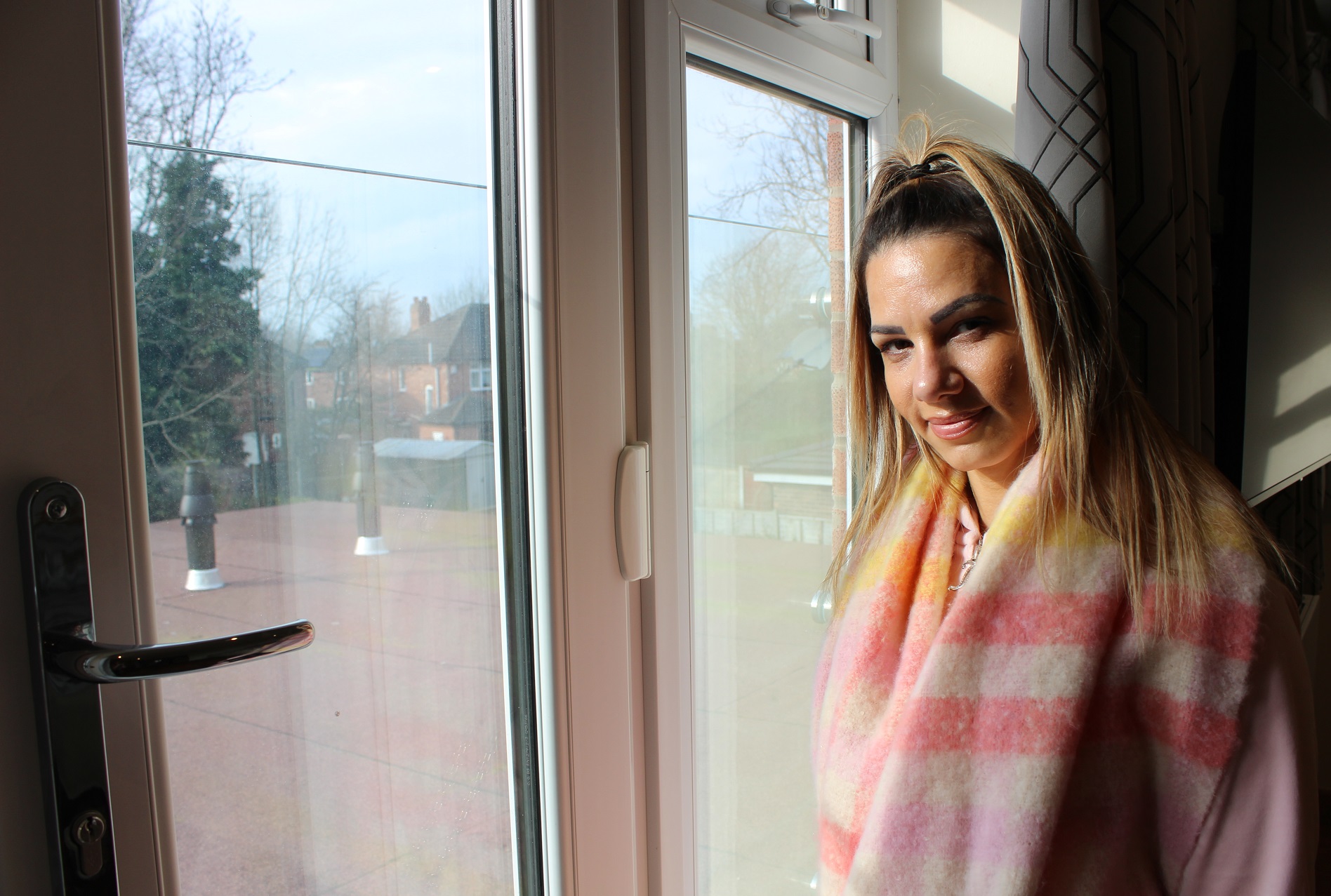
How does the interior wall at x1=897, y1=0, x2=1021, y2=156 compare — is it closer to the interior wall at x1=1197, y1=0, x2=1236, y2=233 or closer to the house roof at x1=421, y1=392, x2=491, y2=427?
the interior wall at x1=1197, y1=0, x2=1236, y2=233

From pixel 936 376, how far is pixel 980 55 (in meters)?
0.86

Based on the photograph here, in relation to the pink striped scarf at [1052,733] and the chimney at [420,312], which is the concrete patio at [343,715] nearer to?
the chimney at [420,312]

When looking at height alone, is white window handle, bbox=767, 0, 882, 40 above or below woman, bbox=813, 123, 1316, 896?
above

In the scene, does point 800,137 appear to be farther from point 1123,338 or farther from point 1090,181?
point 1123,338

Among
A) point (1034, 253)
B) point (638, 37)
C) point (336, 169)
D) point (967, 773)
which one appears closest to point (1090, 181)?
point (1034, 253)

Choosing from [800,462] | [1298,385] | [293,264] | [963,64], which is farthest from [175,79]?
[1298,385]

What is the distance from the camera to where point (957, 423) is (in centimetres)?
80

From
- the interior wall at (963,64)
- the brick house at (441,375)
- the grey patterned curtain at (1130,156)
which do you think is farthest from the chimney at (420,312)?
the interior wall at (963,64)

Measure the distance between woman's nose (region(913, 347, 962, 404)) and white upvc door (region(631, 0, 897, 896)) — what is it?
31 centimetres

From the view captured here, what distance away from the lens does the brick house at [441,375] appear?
0.78m

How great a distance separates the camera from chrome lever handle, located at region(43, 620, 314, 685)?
0.51 m

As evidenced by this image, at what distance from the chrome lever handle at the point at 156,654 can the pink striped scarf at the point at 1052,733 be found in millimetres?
528

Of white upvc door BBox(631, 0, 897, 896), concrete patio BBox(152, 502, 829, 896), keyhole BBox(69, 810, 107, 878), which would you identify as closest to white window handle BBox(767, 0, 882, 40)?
white upvc door BBox(631, 0, 897, 896)

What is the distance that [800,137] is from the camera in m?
1.28
